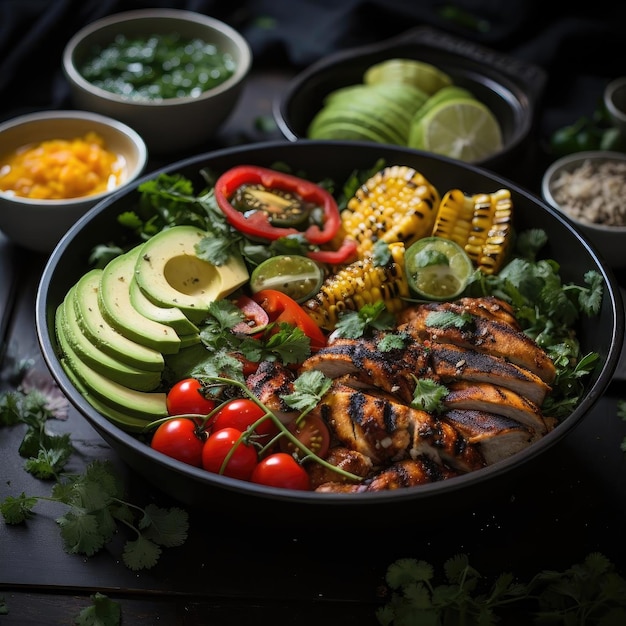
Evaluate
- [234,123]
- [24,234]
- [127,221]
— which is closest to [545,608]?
[127,221]

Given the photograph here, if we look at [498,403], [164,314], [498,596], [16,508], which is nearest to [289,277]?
[164,314]

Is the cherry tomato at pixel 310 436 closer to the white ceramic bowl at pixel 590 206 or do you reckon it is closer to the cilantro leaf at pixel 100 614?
the cilantro leaf at pixel 100 614

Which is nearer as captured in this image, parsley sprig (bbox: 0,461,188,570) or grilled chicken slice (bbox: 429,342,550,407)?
parsley sprig (bbox: 0,461,188,570)

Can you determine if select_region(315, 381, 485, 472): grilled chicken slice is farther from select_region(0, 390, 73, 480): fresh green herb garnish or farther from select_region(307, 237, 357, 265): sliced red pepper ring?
select_region(0, 390, 73, 480): fresh green herb garnish

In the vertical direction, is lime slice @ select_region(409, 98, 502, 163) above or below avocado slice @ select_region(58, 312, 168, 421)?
above

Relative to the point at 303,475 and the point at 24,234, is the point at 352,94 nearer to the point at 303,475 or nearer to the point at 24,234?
the point at 24,234

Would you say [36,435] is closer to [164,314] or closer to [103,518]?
[103,518]

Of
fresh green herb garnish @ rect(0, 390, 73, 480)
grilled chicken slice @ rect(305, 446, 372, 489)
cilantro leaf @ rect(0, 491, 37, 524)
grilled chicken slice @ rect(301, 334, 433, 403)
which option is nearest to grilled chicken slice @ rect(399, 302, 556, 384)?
grilled chicken slice @ rect(301, 334, 433, 403)
